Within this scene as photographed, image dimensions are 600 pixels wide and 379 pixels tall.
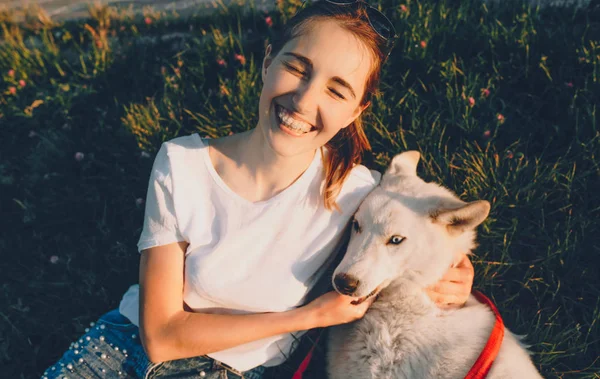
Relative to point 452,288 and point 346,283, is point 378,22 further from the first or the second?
point 452,288

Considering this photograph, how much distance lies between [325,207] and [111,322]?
1.40 meters

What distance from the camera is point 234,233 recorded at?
2221 millimetres

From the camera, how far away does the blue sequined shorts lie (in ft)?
7.95

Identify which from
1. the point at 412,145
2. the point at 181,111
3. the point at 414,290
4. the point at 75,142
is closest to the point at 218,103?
the point at 181,111

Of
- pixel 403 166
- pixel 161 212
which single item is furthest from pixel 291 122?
pixel 403 166

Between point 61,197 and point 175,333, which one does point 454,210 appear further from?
point 61,197

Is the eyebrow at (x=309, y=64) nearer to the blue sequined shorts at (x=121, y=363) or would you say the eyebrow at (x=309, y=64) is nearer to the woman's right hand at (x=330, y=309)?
the woman's right hand at (x=330, y=309)

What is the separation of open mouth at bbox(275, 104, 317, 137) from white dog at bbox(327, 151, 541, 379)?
0.57m

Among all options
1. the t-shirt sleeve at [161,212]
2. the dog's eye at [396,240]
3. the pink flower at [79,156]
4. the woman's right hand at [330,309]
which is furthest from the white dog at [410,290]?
the pink flower at [79,156]

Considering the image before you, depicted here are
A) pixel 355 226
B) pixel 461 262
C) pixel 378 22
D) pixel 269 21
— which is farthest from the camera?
pixel 269 21

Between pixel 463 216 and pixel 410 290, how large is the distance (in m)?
0.51

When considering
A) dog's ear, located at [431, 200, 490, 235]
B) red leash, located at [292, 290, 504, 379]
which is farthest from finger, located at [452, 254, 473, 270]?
red leash, located at [292, 290, 504, 379]

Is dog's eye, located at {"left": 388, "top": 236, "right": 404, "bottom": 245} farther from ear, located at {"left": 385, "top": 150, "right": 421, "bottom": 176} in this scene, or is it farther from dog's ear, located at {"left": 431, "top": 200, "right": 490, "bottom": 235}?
ear, located at {"left": 385, "top": 150, "right": 421, "bottom": 176}

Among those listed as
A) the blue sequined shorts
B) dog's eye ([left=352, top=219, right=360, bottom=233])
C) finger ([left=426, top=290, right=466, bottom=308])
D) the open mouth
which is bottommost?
the blue sequined shorts
